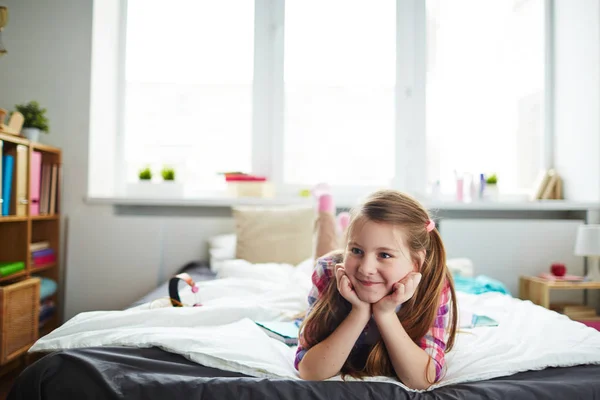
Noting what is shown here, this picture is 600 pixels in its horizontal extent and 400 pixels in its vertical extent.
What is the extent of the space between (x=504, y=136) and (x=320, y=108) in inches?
47.4

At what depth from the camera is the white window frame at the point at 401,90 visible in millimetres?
3195

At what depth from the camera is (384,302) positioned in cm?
98

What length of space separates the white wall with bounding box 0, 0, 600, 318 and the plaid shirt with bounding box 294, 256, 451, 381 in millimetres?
1827

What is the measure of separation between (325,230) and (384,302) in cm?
120

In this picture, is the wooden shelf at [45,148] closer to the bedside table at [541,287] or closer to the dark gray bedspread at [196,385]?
the dark gray bedspread at [196,385]

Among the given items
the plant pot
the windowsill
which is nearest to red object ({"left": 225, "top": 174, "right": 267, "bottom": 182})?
the windowsill

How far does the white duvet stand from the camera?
106cm

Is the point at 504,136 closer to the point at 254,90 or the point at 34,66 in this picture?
the point at 254,90

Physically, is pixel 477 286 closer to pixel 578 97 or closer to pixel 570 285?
pixel 570 285

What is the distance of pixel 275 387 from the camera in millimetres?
946

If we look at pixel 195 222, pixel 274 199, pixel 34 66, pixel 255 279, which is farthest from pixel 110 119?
pixel 255 279

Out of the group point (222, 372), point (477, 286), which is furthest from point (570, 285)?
point (222, 372)

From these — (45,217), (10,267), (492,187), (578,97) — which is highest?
(578,97)

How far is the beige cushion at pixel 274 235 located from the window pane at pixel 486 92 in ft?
3.60
